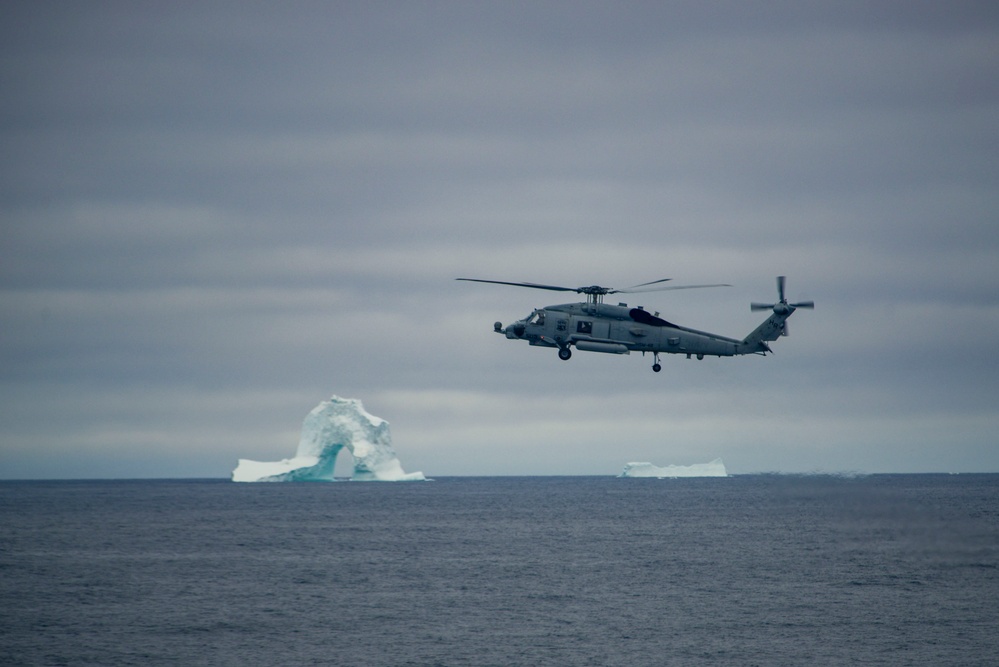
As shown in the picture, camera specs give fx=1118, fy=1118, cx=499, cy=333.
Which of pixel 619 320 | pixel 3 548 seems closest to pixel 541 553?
pixel 3 548

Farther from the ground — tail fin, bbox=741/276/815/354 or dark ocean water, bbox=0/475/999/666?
tail fin, bbox=741/276/815/354

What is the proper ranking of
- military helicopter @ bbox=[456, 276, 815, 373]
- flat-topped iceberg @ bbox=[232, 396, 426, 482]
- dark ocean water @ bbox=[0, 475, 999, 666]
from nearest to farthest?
military helicopter @ bbox=[456, 276, 815, 373], dark ocean water @ bbox=[0, 475, 999, 666], flat-topped iceberg @ bbox=[232, 396, 426, 482]

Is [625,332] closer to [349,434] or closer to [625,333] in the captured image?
[625,333]

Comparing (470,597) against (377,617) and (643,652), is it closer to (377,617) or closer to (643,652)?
(377,617)

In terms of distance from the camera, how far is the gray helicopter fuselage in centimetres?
5153

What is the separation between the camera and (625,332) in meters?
51.7

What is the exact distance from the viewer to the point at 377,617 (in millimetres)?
79625

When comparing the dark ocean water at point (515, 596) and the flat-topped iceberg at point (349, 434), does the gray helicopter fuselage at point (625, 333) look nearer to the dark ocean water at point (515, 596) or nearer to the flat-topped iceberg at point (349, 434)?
the dark ocean water at point (515, 596)

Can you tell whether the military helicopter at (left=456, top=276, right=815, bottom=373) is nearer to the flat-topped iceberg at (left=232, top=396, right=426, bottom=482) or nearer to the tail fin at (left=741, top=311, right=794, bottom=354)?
the tail fin at (left=741, top=311, right=794, bottom=354)

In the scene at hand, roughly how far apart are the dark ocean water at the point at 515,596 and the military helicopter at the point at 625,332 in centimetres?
2216

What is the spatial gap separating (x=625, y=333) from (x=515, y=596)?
42.3m

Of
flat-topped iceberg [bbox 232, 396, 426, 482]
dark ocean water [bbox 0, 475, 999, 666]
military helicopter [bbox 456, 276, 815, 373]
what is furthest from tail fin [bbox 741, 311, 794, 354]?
flat-topped iceberg [bbox 232, 396, 426, 482]

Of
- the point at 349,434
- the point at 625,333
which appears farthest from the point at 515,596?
the point at 349,434

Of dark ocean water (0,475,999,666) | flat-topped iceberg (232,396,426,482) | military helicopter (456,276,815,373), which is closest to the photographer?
military helicopter (456,276,815,373)
